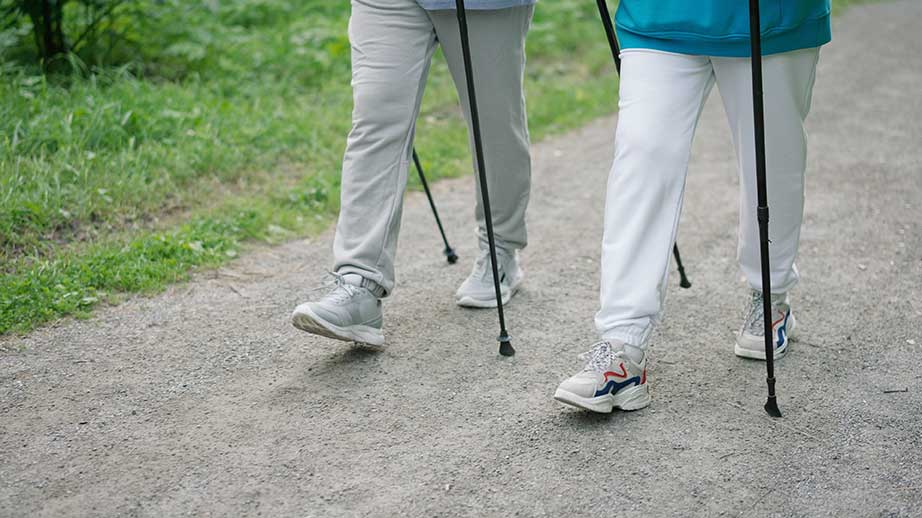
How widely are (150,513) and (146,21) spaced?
5920mm

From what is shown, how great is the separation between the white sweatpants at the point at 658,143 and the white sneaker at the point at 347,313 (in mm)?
875

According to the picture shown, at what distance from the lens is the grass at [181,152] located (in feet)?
15.2

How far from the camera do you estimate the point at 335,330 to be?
3.56m

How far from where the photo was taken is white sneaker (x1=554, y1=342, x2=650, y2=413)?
10.4ft

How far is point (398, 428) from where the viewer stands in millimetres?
3227

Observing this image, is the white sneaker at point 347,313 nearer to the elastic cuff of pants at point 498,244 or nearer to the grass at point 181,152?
the elastic cuff of pants at point 498,244

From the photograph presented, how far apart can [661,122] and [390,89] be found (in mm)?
995

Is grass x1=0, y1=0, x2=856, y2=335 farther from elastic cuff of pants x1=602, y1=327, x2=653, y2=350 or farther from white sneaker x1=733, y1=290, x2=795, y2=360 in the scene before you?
white sneaker x1=733, y1=290, x2=795, y2=360

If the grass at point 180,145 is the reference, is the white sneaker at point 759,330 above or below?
below

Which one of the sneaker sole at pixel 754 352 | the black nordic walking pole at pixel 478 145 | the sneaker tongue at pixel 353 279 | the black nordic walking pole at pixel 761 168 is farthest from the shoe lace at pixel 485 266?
the black nordic walking pole at pixel 761 168

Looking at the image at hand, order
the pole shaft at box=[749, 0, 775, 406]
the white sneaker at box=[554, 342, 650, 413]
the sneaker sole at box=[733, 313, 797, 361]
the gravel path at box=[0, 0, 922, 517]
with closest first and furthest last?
1. the gravel path at box=[0, 0, 922, 517]
2. the pole shaft at box=[749, 0, 775, 406]
3. the white sneaker at box=[554, 342, 650, 413]
4. the sneaker sole at box=[733, 313, 797, 361]

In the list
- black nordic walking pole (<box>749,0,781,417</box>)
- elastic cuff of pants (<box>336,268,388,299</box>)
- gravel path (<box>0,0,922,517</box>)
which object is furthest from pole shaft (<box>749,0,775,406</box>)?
elastic cuff of pants (<box>336,268,388,299</box>)

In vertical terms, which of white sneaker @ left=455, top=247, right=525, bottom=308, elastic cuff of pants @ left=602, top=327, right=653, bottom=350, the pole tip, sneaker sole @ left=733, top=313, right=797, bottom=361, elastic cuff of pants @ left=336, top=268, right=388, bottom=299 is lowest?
sneaker sole @ left=733, top=313, right=797, bottom=361

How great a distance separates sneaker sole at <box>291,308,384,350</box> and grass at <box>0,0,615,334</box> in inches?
48.4
